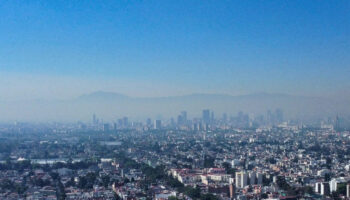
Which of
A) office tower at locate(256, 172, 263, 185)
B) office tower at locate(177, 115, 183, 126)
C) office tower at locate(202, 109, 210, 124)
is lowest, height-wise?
office tower at locate(256, 172, 263, 185)

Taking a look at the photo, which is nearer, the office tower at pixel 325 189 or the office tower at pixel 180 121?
the office tower at pixel 325 189

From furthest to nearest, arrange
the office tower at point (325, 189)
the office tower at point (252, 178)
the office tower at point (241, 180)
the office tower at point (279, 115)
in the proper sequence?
the office tower at point (279, 115) → the office tower at point (252, 178) → the office tower at point (241, 180) → the office tower at point (325, 189)

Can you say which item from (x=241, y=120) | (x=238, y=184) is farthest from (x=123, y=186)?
(x=241, y=120)

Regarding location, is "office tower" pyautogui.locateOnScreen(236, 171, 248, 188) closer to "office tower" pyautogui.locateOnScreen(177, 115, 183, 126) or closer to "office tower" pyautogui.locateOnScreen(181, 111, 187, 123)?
"office tower" pyautogui.locateOnScreen(177, 115, 183, 126)

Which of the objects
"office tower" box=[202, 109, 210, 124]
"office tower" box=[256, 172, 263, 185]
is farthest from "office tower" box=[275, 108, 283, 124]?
"office tower" box=[256, 172, 263, 185]

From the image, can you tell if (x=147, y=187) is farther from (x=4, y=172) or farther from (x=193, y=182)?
(x=4, y=172)

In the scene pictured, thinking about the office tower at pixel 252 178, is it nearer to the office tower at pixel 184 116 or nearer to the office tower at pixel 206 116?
the office tower at pixel 206 116

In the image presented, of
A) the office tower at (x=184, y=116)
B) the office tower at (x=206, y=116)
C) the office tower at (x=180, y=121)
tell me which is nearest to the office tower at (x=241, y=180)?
the office tower at (x=180, y=121)

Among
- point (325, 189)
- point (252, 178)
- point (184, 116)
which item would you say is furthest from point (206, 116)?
point (325, 189)

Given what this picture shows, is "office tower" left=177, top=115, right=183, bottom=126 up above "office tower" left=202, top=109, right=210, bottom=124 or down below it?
below

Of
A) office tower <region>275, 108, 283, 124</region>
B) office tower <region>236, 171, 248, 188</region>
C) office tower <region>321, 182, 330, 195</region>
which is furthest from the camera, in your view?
office tower <region>275, 108, 283, 124</region>

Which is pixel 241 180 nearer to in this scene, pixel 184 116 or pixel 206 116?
pixel 206 116

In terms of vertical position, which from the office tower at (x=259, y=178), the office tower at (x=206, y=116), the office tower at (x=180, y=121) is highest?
the office tower at (x=206, y=116)
